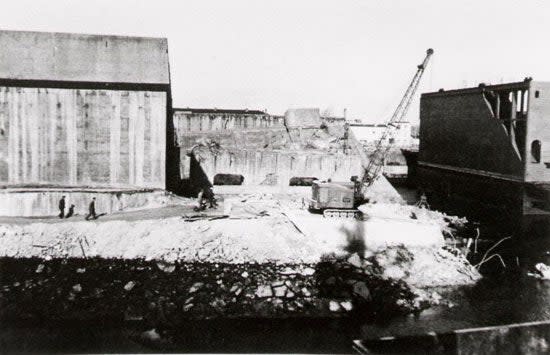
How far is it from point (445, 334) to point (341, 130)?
39162 mm

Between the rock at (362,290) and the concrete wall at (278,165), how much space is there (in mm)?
17249

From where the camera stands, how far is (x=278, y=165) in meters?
36.5

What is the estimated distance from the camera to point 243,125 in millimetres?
48688

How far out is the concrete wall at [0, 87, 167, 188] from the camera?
2777cm

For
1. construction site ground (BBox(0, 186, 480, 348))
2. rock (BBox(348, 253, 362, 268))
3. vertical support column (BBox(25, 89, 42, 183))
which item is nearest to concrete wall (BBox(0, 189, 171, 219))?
construction site ground (BBox(0, 186, 480, 348))

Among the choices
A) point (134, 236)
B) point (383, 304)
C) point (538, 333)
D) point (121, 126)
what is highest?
point (121, 126)

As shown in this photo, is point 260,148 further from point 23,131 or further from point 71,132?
point 23,131

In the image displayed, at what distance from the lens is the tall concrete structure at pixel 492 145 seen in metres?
30.5

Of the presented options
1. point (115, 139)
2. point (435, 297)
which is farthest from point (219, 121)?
point (435, 297)

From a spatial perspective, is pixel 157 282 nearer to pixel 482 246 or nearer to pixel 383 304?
pixel 383 304

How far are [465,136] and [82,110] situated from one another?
30.2 meters

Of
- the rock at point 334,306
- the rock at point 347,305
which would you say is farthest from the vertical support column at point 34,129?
the rock at point 347,305

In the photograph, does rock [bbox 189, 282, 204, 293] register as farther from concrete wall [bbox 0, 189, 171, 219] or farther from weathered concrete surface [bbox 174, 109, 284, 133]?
weathered concrete surface [bbox 174, 109, 284, 133]

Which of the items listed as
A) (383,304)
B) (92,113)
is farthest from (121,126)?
(383,304)
